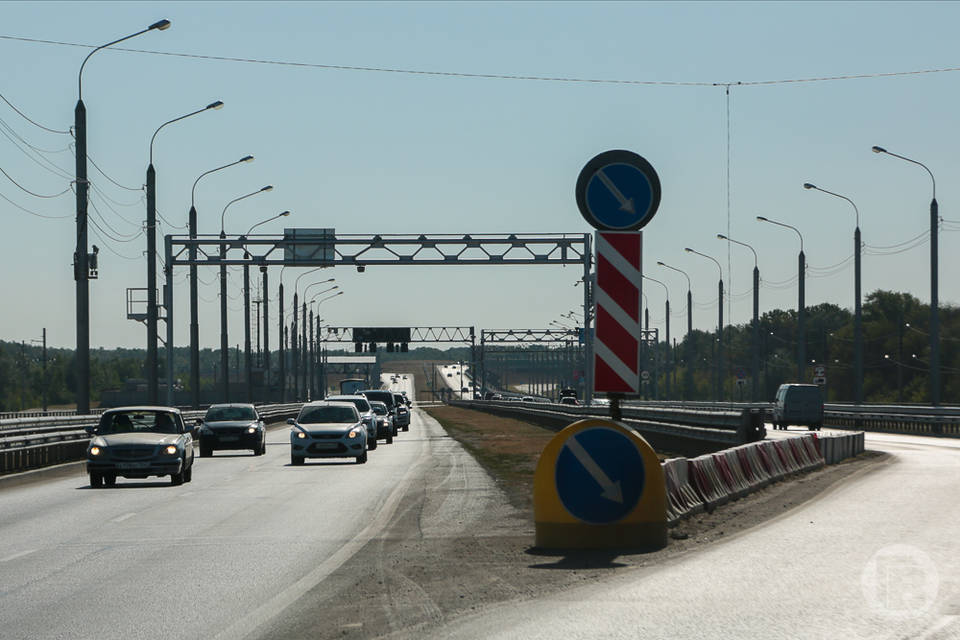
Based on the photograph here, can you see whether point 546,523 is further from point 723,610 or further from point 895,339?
point 895,339

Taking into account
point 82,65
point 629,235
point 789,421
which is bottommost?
point 789,421

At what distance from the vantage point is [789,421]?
5834 centimetres

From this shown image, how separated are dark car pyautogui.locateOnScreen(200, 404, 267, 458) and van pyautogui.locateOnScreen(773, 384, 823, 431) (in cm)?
2420

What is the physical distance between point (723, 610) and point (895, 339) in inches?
4927

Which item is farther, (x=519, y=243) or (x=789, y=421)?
(x=519, y=243)

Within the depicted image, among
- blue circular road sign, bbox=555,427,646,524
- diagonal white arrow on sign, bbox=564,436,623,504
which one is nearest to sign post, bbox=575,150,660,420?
blue circular road sign, bbox=555,427,646,524

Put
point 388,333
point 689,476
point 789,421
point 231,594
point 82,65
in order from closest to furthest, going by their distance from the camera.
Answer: point 231,594 → point 689,476 → point 82,65 → point 789,421 → point 388,333

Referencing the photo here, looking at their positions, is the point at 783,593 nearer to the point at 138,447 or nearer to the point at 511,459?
the point at 138,447

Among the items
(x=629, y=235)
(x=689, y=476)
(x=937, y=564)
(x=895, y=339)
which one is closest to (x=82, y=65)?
(x=689, y=476)

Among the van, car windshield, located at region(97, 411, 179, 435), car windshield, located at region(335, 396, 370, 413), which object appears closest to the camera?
car windshield, located at region(97, 411, 179, 435)

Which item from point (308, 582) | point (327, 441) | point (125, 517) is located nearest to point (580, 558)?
point (308, 582)

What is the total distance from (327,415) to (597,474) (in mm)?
23937

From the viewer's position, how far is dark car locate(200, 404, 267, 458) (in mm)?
41094

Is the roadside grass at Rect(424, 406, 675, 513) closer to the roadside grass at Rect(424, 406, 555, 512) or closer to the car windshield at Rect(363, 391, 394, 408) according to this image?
the roadside grass at Rect(424, 406, 555, 512)
